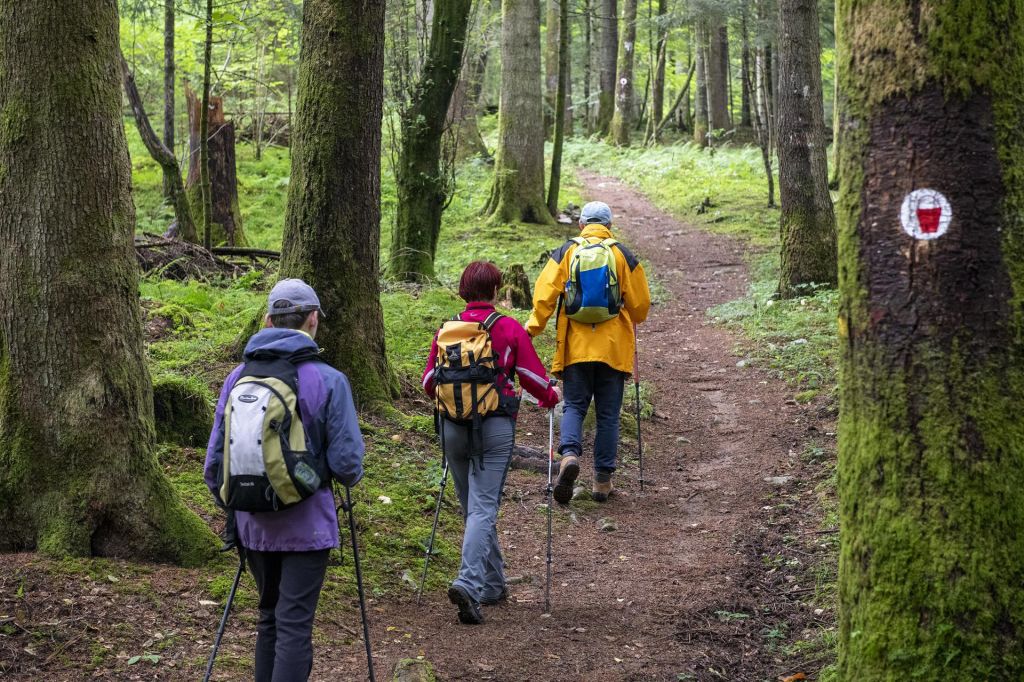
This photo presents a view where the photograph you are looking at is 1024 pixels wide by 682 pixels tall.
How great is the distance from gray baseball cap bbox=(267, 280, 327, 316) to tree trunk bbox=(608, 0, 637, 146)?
28.2 meters

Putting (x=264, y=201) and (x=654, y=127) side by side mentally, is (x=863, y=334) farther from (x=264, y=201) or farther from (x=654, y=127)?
(x=654, y=127)

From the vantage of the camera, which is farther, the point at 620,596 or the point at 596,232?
the point at 596,232

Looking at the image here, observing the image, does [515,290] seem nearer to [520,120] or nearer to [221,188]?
[221,188]

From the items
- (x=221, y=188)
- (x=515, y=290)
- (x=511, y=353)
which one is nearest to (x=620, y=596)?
(x=511, y=353)

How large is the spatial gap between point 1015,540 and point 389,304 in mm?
8479

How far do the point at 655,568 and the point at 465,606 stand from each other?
1694mm

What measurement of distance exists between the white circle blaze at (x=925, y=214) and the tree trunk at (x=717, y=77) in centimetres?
2509

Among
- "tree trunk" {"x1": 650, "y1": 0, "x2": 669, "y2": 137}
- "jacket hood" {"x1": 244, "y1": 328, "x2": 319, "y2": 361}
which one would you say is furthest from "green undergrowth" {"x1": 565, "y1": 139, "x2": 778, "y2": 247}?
"jacket hood" {"x1": 244, "y1": 328, "x2": 319, "y2": 361}

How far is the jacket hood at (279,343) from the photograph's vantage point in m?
4.07

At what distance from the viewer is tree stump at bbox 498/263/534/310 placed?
13633 millimetres

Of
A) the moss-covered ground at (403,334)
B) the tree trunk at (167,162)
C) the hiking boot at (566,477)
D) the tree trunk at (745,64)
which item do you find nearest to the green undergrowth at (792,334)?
the moss-covered ground at (403,334)

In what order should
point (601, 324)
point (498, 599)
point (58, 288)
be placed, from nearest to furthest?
point (58, 288) → point (498, 599) → point (601, 324)

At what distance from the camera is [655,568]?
22.3ft

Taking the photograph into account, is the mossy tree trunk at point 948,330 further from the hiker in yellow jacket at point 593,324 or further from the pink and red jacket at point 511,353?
the hiker in yellow jacket at point 593,324
